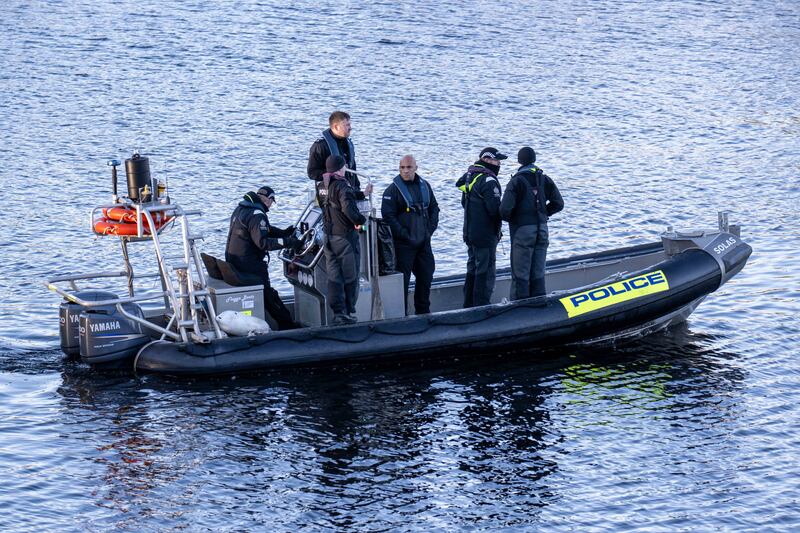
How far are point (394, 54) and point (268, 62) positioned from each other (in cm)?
280

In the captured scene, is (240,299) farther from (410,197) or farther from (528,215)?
(528,215)

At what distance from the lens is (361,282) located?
432 inches

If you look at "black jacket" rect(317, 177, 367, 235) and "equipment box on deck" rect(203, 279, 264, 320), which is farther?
"equipment box on deck" rect(203, 279, 264, 320)

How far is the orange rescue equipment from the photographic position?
10180 millimetres

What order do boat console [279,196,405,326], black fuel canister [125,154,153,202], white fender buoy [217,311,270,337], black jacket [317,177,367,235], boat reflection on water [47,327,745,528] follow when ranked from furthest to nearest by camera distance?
boat console [279,196,405,326], white fender buoy [217,311,270,337], black jacket [317,177,367,235], black fuel canister [125,154,153,202], boat reflection on water [47,327,745,528]

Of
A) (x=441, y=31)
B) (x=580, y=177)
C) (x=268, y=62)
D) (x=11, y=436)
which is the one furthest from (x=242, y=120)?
(x=11, y=436)

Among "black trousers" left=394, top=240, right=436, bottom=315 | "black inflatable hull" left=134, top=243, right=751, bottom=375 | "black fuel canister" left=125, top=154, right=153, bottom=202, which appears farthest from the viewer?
"black trousers" left=394, top=240, right=436, bottom=315

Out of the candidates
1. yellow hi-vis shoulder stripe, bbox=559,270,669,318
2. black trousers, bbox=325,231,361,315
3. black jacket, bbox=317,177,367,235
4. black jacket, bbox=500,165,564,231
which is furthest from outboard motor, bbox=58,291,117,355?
yellow hi-vis shoulder stripe, bbox=559,270,669,318

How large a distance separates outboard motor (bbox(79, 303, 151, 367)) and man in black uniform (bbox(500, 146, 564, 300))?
3409 millimetres

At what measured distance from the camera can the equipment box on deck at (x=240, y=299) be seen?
35.1ft

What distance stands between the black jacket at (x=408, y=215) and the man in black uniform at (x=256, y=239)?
0.91 m

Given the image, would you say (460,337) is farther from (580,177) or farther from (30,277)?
(580,177)

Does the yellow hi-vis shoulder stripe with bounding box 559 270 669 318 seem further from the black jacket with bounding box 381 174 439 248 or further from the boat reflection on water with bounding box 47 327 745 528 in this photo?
the black jacket with bounding box 381 174 439 248

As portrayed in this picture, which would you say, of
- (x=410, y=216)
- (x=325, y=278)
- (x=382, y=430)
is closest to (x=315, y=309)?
(x=325, y=278)
